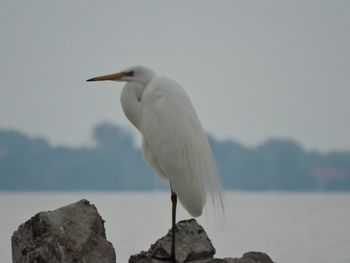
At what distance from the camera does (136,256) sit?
20.9 feet

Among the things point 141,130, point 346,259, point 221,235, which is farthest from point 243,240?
point 141,130

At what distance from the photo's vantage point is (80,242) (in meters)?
5.98

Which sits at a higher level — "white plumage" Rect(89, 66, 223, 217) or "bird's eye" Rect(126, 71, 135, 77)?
"bird's eye" Rect(126, 71, 135, 77)

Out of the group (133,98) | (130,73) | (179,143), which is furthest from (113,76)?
(179,143)

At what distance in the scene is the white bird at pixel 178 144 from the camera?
6.39 m

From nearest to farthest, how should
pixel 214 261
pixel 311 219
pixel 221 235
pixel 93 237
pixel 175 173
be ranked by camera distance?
pixel 214 261 → pixel 93 237 → pixel 175 173 → pixel 221 235 → pixel 311 219

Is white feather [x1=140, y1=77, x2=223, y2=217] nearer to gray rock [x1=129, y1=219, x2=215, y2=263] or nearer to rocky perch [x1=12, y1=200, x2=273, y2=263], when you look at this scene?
gray rock [x1=129, y1=219, x2=215, y2=263]

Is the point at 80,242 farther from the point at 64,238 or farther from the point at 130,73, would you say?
the point at 130,73

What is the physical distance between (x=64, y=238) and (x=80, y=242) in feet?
0.45

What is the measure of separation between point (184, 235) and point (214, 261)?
862 millimetres

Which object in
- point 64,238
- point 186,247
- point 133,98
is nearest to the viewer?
point 64,238

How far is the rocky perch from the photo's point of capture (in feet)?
19.3

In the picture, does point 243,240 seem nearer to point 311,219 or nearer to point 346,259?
point 346,259

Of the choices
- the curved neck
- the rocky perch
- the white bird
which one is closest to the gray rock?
the rocky perch
